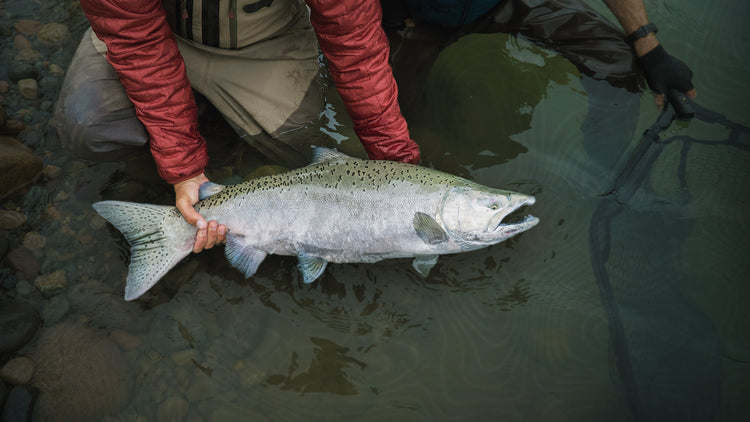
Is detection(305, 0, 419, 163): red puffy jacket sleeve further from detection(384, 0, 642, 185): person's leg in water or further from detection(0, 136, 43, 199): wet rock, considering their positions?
detection(0, 136, 43, 199): wet rock

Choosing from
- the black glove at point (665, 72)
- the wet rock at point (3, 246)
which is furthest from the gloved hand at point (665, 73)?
the wet rock at point (3, 246)

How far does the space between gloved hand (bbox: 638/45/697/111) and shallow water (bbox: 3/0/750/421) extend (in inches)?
7.2

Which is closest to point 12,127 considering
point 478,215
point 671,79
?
point 478,215

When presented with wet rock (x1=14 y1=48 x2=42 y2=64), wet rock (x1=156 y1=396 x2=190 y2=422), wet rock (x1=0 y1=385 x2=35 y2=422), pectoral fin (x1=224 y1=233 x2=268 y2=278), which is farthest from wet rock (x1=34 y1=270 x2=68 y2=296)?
wet rock (x1=14 y1=48 x2=42 y2=64)

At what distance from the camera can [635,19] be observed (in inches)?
124

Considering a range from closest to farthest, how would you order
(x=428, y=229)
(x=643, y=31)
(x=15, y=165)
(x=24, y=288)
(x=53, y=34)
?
(x=428, y=229), (x=24, y=288), (x=15, y=165), (x=643, y=31), (x=53, y=34)

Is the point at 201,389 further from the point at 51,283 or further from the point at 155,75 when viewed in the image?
the point at 155,75

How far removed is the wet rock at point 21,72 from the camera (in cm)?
348

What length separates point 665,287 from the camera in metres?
2.65

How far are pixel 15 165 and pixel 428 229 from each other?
2912 mm

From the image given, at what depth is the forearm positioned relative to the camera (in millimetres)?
3098

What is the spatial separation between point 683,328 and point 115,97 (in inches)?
150

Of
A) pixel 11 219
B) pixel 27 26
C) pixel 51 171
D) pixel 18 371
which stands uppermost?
pixel 27 26

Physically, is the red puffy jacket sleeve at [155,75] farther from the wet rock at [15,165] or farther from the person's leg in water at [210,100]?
the wet rock at [15,165]
